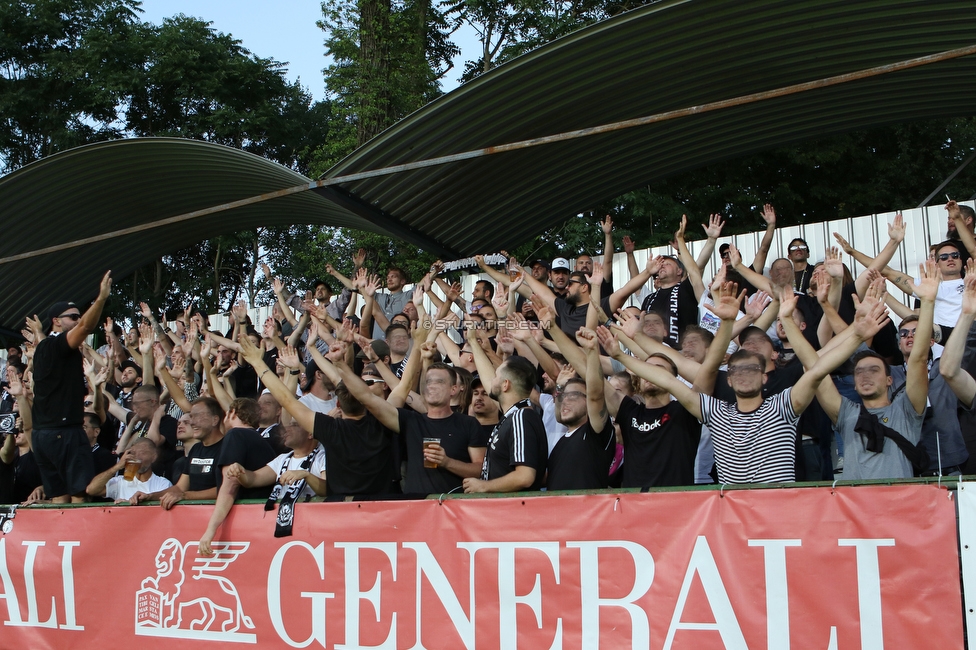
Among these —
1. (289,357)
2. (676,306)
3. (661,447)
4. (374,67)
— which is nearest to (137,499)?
(289,357)

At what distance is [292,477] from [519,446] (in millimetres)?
1568

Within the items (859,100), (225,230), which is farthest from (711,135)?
(225,230)

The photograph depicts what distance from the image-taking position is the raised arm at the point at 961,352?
5.34m

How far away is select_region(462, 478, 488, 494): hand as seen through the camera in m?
5.84

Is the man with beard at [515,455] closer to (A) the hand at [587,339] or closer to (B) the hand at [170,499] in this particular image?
(A) the hand at [587,339]

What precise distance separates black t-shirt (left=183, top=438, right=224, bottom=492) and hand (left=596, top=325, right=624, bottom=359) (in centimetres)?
313

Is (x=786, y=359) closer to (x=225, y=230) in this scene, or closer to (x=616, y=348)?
(x=616, y=348)

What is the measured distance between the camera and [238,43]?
87.6 feet

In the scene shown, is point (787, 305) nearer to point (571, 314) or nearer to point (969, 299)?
point (969, 299)

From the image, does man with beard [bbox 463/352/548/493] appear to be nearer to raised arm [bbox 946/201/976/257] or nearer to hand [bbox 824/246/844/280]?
hand [bbox 824/246/844/280]

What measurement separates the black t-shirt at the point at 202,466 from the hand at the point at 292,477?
119 centimetres

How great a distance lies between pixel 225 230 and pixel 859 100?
8616mm

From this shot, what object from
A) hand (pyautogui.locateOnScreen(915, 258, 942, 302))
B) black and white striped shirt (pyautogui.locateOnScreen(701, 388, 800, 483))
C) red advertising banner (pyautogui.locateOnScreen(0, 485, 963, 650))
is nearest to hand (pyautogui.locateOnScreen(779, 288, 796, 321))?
black and white striped shirt (pyautogui.locateOnScreen(701, 388, 800, 483))

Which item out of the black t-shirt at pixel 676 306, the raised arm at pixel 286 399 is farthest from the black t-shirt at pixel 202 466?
the black t-shirt at pixel 676 306
